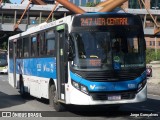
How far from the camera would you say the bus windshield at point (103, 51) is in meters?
12.1

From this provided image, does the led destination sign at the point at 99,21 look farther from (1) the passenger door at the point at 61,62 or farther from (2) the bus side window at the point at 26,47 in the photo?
(2) the bus side window at the point at 26,47

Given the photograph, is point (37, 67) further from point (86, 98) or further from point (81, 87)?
point (86, 98)

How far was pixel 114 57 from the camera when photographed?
12203 millimetres

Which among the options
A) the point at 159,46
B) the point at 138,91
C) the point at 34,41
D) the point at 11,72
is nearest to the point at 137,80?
the point at 138,91

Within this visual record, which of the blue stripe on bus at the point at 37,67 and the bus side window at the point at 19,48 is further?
the bus side window at the point at 19,48

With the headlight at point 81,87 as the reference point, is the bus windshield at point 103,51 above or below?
above

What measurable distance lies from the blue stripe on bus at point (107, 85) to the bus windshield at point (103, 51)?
34 centimetres

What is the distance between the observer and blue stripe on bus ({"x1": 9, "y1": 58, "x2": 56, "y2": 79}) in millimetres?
14469

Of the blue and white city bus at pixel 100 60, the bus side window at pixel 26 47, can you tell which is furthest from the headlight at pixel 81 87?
the bus side window at pixel 26 47

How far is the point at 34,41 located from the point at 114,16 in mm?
5254

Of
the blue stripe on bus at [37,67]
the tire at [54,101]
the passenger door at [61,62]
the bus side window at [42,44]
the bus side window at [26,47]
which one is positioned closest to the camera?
the passenger door at [61,62]

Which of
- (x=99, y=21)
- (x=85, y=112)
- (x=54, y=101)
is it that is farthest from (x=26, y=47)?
(x=99, y=21)

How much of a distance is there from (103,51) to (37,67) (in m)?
5.05

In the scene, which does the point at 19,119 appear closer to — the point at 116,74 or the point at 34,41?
the point at 116,74
